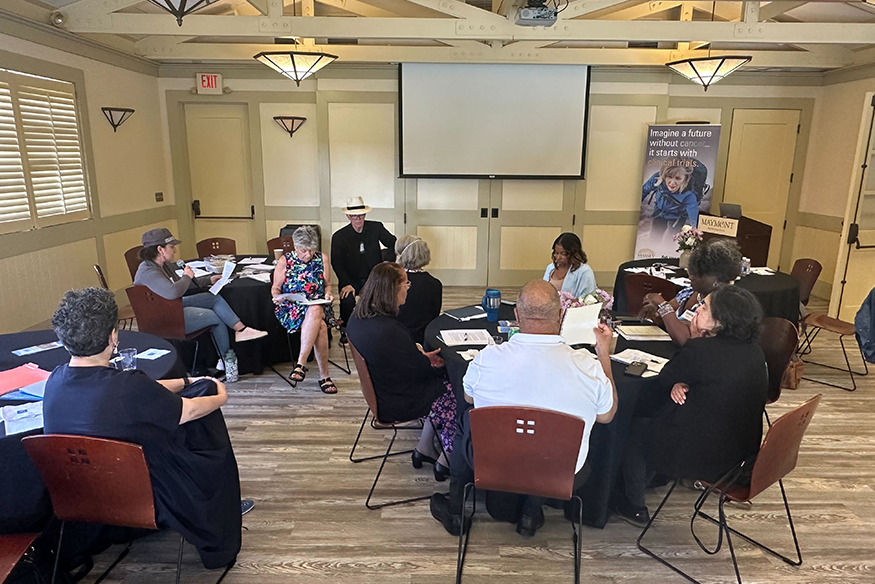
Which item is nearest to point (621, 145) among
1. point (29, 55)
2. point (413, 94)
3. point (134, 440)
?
point (413, 94)

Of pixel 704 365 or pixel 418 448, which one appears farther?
pixel 418 448

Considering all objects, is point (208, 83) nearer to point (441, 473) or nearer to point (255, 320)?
point (255, 320)

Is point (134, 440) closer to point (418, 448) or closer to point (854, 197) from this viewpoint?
point (418, 448)

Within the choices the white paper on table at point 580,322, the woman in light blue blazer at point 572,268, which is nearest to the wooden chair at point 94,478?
the white paper on table at point 580,322

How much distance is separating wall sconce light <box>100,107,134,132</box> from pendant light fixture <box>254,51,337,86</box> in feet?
6.45

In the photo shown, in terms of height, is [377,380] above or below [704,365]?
below

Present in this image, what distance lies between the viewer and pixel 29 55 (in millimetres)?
→ 5148

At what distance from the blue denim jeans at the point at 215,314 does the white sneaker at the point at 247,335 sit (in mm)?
87

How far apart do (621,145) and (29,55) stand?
683cm

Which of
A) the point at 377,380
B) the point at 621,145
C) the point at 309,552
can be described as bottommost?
the point at 309,552

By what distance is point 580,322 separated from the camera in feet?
9.21

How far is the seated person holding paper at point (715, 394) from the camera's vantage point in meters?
2.27

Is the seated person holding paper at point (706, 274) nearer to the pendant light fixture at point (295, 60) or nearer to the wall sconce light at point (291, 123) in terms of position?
the pendant light fixture at point (295, 60)

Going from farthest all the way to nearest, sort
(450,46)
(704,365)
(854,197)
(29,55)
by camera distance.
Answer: (450,46) → (854,197) → (29,55) → (704,365)
